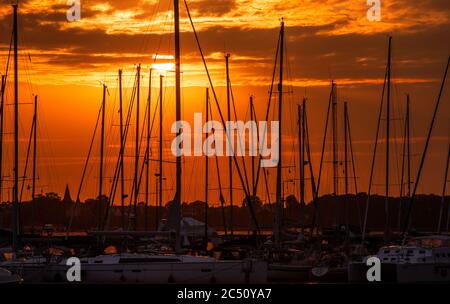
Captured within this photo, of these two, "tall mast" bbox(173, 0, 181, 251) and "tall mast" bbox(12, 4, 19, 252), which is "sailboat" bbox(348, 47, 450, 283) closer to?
"tall mast" bbox(173, 0, 181, 251)

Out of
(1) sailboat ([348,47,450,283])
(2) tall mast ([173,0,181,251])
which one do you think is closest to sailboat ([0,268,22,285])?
(2) tall mast ([173,0,181,251])

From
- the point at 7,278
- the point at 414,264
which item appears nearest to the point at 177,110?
the point at 7,278

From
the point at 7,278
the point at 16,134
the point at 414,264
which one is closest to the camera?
the point at 7,278

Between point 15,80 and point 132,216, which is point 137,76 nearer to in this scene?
point 132,216

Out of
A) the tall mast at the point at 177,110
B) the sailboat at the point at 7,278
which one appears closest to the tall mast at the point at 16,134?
the tall mast at the point at 177,110

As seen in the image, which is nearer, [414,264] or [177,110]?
[177,110]

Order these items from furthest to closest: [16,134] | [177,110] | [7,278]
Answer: [16,134] < [177,110] < [7,278]

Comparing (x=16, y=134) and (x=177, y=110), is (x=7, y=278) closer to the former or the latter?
(x=177, y=110)

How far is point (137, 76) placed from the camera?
63.4 meters

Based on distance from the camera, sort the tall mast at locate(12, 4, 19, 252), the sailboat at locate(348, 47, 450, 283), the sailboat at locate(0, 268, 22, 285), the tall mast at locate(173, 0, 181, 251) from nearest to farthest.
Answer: the sailboat at locate(0, 268, 22, 285) < the tall mast at locate(173, 0, 181, 251) < the sailboat at locate(348, 47, 450, 283) < the tall mast at locate(12, 4, 19, 252)

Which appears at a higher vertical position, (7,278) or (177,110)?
(177,110)

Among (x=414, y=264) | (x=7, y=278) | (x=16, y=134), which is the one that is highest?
(x=16, y=134)

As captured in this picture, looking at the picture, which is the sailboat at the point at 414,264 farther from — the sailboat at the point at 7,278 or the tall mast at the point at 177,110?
the sailboat at the point at 7,278
